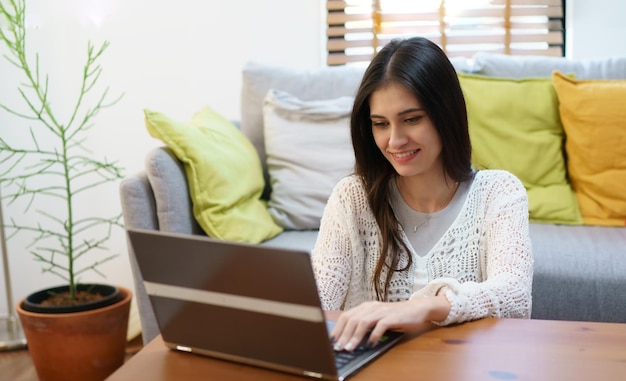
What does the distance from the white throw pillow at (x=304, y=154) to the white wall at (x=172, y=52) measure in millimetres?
548

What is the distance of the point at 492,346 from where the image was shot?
994 mm

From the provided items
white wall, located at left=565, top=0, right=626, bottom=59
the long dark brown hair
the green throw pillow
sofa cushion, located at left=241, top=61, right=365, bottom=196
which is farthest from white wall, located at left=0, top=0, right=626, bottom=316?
the long dark brown hair

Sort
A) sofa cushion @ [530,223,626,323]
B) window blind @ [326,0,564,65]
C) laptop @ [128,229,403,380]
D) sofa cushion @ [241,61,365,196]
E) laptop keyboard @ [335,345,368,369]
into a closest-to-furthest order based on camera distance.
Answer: laptop @ [128,229,403,380], laptop keyboard @ [335,345,368,369], sofa cushion @ [530,223,626,323], sofa cushion @ [241,61,365,196], window blind @ [326,0,564,65]

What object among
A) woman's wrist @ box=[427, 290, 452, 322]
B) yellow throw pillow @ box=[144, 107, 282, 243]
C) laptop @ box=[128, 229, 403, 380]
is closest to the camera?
laptop @ box=[128, 229, 403, 380]

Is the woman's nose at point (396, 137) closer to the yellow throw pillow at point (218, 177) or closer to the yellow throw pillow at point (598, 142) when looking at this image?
the yellow throw pillow at point (218, 177)

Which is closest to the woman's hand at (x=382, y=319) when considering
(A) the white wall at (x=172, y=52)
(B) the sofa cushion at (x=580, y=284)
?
(B) the sofa cushion at (x=580, y=284)

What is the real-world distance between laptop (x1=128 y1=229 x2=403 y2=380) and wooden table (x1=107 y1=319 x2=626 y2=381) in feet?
0.08

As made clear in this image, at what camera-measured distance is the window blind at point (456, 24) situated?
3107 millimetres

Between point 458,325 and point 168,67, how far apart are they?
2297 mm

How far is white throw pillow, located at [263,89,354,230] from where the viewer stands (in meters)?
2.52

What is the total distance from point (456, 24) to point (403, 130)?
1887mm

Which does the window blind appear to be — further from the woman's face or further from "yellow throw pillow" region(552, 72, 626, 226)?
the woman's face

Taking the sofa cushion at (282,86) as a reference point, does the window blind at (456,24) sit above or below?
above

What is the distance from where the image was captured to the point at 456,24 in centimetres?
316
